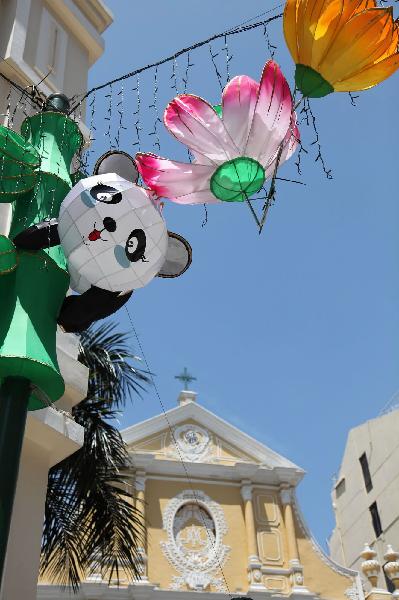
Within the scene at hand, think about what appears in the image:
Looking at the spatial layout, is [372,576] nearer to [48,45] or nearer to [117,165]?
[48,45]

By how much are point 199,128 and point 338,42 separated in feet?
3.14

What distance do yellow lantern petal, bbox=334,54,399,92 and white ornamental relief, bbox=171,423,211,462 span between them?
44.6 ft

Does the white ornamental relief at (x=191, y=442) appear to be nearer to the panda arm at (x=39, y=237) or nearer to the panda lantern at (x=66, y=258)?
the panda lantern at (x=66, y=258)

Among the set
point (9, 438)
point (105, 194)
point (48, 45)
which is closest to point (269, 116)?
point (105, 194)

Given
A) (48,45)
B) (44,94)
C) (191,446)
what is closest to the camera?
(44,94)

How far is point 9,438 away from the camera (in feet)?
11.6

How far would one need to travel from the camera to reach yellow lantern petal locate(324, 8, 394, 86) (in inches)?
156

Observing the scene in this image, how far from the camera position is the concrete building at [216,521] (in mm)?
14938

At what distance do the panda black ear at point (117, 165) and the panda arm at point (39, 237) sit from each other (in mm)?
511

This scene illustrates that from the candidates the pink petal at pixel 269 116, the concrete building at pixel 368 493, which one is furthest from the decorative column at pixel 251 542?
the pink petal at pixel 269 116

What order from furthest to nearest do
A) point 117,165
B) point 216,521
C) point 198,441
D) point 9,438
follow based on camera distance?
point 198,441 < point 216,521 < point 117,165 < point 9,438

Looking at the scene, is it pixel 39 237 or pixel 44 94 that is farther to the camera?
pixel 44 94

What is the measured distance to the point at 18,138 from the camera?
4.23 meters

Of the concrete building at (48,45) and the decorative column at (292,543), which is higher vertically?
the concrete building at (48,45)
